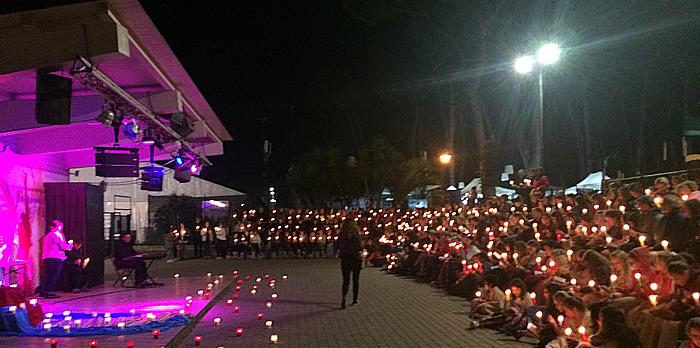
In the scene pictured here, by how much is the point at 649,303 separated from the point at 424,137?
130 ft

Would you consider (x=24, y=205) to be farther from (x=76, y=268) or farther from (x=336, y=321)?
(x=336, y=321)

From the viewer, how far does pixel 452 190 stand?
31109 millimetres

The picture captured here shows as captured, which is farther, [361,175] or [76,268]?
[361,175]

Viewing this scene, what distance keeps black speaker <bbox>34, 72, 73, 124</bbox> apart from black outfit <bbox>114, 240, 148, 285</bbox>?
786 centimetres

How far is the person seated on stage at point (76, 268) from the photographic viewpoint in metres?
15.6

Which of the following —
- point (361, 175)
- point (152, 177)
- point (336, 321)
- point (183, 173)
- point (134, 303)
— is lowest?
point (336, 321)

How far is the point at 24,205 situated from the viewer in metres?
14.3

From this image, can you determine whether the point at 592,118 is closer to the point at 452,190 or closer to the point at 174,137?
the point at 452,190

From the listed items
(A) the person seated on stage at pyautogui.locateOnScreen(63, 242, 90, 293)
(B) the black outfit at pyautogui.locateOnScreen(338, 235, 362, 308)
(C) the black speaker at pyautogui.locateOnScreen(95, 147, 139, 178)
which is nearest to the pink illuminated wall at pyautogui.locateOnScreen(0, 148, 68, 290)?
(A) the person seated on stage at pyautogui.locateOnScreen(63, 242, 90, 293)

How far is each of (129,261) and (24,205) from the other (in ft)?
9.71

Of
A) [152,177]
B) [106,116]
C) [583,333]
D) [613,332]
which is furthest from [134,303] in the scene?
[613,332]

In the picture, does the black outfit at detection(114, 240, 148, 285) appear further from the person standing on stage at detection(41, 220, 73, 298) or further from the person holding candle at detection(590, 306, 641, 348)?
the person holding candle at detection(590, 306, 641, 348)

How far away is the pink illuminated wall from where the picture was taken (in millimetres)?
13312

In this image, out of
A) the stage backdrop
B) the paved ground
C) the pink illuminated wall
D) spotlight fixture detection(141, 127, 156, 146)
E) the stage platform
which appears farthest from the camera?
the stage backdrop
